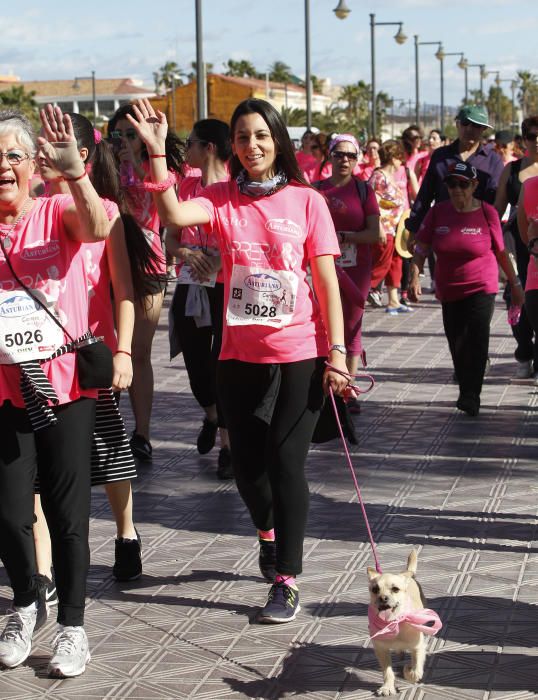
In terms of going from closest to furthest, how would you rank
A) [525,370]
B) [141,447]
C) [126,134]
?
1. [126,134]
2. [141,447]
3. [525,370]

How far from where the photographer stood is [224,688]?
14.0ft

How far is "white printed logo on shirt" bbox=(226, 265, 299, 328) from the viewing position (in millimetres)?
4801

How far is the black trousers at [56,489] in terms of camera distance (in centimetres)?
435

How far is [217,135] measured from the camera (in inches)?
280

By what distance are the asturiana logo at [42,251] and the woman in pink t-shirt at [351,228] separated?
442cm

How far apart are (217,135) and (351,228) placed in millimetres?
1923

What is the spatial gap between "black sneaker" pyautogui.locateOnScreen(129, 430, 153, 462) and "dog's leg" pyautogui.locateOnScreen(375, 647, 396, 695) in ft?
12.4

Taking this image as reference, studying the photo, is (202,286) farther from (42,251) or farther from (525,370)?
(525,370)

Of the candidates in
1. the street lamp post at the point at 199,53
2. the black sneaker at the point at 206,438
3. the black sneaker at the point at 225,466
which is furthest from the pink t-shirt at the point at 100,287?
the street lamp post at the point at 199,53

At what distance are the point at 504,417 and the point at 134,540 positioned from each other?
4200mm

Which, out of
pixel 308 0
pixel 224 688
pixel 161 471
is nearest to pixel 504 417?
pixel 161 471

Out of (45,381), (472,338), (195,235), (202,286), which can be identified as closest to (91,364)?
(45,381)

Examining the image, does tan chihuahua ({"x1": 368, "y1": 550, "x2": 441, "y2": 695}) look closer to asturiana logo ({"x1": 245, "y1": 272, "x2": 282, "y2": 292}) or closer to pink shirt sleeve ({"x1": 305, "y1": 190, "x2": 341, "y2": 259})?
asturiana logo ({"x1": 245, "y1": 272, "x2": 282, "y2": 292})

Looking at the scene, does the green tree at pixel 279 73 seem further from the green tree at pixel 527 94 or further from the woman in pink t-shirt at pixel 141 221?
the woman in pink t-shirt at pixel 141 221
